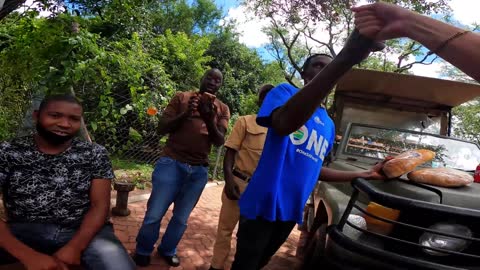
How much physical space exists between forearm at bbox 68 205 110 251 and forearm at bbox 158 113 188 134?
41.5 inches

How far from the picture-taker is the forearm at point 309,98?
1265 millimetres

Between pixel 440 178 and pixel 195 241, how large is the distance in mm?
2890

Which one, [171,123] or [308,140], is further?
[171,123]

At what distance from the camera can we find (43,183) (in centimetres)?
222

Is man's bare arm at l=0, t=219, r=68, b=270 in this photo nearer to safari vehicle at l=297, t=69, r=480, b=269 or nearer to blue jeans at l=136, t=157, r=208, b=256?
blue jeans at l=136, t=157, r=208, b=256

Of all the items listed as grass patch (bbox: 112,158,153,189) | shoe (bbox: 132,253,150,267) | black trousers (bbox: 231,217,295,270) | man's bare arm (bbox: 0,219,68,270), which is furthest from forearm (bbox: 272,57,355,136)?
grass patch (bbox: 112,158,153,189)

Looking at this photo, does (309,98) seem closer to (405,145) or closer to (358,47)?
(358,47)

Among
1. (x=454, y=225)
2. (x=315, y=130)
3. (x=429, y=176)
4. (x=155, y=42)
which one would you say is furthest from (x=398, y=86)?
(x=155, y=42)

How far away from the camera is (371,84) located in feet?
17.6

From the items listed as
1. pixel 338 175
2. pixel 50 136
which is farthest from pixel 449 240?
pixel 50 136

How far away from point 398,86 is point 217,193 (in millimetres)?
4431

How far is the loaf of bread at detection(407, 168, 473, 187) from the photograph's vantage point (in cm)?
242

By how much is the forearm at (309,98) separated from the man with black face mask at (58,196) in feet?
4.25

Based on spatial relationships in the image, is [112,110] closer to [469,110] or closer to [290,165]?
[290,165]
